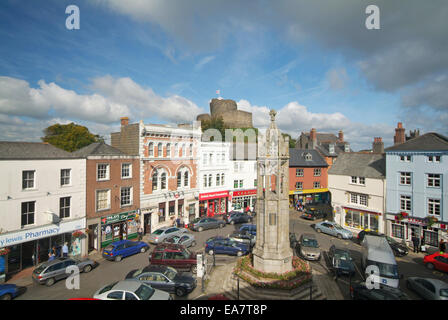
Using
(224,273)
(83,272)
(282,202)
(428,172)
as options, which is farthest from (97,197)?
(428,172)

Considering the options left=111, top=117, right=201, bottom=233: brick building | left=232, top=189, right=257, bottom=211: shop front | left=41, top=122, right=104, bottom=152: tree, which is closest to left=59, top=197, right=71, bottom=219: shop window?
left=111, top=117, right=201, bottom=233: brick building

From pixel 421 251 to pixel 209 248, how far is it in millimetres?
19801

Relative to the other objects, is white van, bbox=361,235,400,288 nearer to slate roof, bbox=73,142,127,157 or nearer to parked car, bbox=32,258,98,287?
parked car, bbox=32,258,98,287

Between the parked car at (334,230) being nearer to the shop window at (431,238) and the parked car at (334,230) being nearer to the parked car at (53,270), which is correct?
the shop window at (431,238)

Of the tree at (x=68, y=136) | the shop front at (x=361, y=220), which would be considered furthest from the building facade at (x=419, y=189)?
the tree at (x=68, y=136)

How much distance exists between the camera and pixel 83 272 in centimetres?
1806

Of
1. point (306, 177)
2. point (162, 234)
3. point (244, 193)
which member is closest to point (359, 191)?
point (306, 177)

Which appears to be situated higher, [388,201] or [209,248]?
[388,201]

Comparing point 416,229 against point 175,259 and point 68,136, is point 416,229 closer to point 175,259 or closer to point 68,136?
point 175,259

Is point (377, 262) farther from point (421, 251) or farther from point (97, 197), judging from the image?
point (97, 197)

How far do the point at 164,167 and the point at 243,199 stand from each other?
14.6m

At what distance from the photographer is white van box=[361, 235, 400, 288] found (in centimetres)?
1567

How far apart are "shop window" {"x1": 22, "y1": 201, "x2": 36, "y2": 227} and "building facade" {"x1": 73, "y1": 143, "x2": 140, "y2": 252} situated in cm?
398
